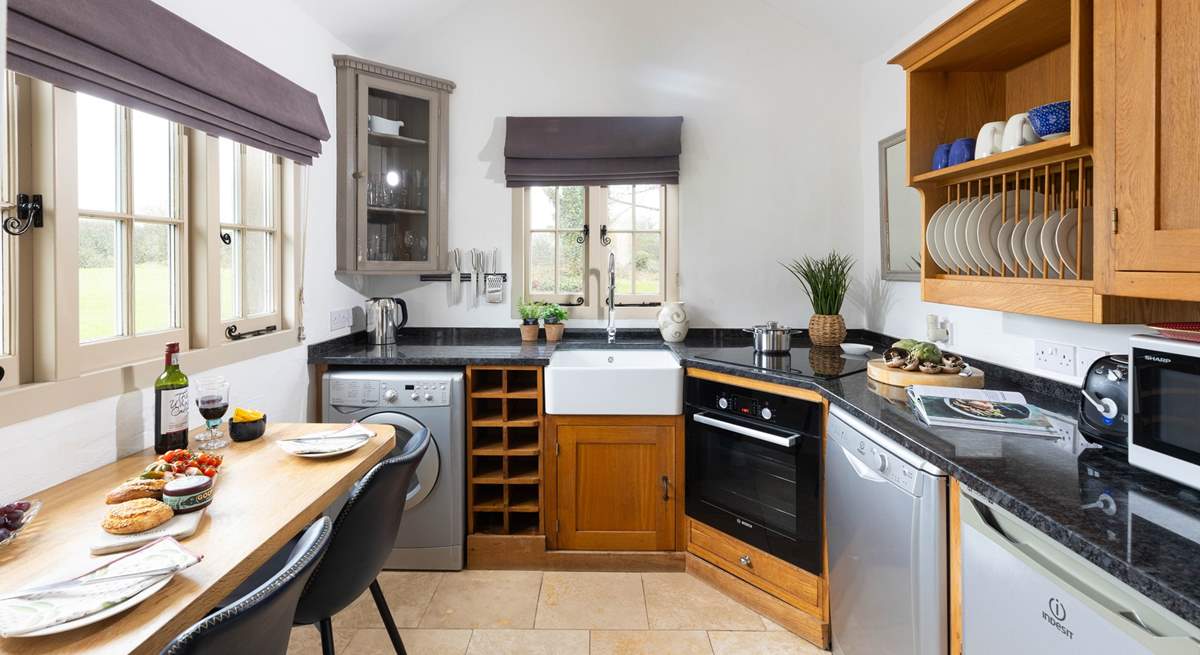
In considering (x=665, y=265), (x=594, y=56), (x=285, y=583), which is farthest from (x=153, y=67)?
(x=665, y=265)

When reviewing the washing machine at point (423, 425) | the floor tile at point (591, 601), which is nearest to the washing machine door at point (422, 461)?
the washing machine at point (423, 425)

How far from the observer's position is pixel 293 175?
2.72 metres

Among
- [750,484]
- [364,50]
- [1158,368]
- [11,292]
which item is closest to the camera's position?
[1158,368]

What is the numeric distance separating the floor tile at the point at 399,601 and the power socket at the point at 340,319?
116cm

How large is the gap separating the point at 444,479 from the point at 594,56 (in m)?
2.27

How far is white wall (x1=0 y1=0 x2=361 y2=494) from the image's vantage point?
61.4 inches

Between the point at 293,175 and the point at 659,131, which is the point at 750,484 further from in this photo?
the point at 293,175

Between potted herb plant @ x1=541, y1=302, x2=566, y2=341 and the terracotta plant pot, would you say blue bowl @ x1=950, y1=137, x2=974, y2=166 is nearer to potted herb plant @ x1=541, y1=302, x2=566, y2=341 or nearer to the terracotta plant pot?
the terracotta plant pot

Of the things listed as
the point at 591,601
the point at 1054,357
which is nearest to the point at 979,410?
the point at 1054,357

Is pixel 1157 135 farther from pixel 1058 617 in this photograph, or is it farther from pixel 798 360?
pixel 798 360

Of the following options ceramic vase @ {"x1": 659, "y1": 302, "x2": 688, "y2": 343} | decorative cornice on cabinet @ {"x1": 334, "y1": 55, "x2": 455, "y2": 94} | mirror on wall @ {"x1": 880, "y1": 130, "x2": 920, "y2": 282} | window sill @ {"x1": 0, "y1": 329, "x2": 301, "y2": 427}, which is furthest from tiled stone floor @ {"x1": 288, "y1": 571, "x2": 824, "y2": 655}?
decorative cornice on cabinet @ {"x1": 334, "y1": 55, "x2": 455, "y2": 94}

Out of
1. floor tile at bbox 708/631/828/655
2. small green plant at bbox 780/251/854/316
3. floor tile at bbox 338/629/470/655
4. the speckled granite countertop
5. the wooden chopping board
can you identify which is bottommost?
floor tile at bbox 708/631/828/655

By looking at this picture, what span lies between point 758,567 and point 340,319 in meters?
2.21

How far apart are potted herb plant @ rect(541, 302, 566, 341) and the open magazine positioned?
181 centimetres
